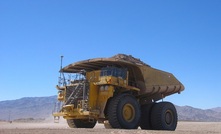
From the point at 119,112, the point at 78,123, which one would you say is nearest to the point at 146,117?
the point at 119,112

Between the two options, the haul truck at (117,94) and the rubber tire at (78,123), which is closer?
the haul truck at (117,94)

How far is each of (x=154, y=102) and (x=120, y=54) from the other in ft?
11.9

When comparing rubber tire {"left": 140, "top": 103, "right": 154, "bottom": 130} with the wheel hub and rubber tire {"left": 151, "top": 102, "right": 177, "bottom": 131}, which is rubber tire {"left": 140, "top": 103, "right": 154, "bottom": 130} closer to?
rubber tire {"left": 151, "top": 102, "right": 177, "bottom": 131}

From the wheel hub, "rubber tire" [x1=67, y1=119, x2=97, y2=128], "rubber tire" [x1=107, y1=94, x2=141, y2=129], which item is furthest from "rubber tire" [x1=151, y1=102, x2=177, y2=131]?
"rubber tire" [x1=67, y1=119, x2=97, y2=128]

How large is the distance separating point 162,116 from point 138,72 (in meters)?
2.90

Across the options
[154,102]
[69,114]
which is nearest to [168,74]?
[154,102]

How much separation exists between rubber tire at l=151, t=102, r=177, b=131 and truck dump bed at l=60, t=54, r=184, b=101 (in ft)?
3.07

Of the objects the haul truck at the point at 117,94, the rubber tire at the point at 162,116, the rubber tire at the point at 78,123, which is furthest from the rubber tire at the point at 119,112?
the rubber tire at the point at 78,123

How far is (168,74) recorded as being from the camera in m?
22.2

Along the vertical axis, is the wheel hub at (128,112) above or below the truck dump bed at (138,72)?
below

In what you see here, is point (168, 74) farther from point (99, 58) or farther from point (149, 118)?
point (99, 58)

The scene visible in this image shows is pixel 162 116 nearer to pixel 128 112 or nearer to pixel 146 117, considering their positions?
pixel 146 117

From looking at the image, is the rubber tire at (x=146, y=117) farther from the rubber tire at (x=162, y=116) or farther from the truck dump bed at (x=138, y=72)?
the truck dump bed at (x=138, y=72)

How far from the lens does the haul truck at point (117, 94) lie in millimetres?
17891
